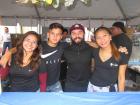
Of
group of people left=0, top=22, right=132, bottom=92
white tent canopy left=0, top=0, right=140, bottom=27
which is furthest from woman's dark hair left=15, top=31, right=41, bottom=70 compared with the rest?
white tent canopy left=0, top=0, right=140, bottom=27

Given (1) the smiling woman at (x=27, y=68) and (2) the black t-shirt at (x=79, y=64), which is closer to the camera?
(1) the smiling woman at (x=27, y=68)

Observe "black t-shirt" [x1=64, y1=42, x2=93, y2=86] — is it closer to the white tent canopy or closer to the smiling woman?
the smiling woman

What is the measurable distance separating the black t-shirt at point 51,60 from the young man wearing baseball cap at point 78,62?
120mm

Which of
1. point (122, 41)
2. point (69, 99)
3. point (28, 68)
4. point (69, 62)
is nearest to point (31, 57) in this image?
point (28, 68)

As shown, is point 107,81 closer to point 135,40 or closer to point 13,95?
point 13,95

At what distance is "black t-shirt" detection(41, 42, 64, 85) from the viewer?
3.06 metres

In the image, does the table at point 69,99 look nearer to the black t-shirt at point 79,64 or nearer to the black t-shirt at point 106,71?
the black t-shirt at point 106,71

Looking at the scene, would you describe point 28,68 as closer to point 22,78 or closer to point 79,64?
point 22,78

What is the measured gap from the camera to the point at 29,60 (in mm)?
2803

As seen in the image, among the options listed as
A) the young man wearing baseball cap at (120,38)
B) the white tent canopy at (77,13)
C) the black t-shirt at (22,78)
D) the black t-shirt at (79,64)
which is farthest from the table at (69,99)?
the white tent canopy at (77,13)

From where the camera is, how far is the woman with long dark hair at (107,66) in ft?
9.84

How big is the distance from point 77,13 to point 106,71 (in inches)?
186

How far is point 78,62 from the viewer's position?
3.11 m

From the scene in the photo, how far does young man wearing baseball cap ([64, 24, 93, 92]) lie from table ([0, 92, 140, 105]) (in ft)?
2.32
